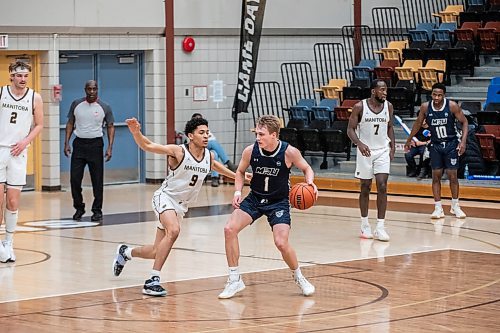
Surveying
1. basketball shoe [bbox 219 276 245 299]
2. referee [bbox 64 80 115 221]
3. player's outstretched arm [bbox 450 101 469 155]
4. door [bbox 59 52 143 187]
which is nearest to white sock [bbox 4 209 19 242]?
basketball shoe [bbox 219 276 245 299]

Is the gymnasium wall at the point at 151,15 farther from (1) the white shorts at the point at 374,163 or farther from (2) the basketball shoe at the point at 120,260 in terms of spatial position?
(2) the basketball shoe at the point at 120,260

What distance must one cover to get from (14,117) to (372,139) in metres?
4.42

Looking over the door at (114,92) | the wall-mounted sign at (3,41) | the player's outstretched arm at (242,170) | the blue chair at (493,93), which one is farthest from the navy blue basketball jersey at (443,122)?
the wall-mounted sign at (3,41)

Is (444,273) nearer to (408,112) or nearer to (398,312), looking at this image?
(398,312)

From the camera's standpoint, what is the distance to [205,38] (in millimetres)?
21547

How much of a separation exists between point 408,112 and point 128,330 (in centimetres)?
1301

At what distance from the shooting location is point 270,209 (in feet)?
32.9

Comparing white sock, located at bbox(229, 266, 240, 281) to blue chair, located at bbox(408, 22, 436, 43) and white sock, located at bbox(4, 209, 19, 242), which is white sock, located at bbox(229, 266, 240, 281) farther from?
blue chair, located at bbox(408, 22, 436, 43)

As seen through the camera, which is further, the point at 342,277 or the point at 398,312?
the point at 342,277

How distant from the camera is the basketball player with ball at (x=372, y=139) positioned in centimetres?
1386

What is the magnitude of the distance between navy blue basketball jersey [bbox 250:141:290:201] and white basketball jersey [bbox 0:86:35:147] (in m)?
2.94

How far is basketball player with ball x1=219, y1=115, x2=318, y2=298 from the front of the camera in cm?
983

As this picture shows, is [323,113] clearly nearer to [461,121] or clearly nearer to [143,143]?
[461,121]

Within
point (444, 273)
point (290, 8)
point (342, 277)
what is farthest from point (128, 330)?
point (290, 8)
